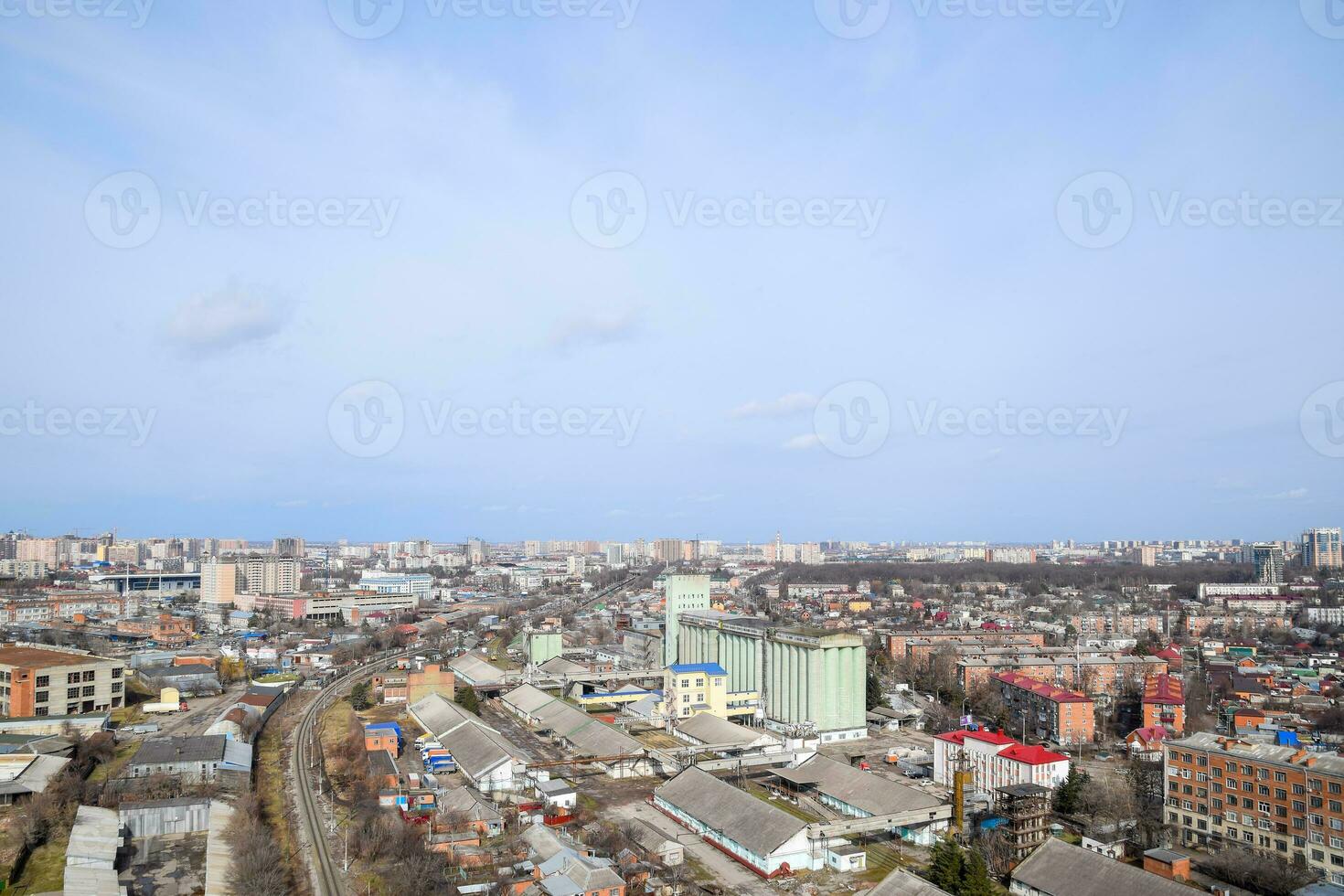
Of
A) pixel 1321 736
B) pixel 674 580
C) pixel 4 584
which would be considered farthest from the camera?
pixel 4 584

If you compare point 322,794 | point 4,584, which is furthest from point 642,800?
point 4,584

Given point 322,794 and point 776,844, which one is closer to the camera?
point 776,844

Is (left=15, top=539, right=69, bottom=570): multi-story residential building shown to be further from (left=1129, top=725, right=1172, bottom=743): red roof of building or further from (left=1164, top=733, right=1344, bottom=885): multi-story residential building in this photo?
(left=1164, top=733, right=1344, bottom=885): multi-story residential building

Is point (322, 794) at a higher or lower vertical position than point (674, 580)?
lower

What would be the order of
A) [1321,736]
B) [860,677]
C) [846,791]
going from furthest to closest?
[860,677], [1321,736], [846,791]

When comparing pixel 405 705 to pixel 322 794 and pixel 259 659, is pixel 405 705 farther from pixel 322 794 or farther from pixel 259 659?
pixel 259 659

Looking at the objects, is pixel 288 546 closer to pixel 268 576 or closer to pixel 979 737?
pixel 268 576

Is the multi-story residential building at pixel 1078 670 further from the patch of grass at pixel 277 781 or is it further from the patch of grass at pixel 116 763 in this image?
the patch of grass at pixel 116 763
